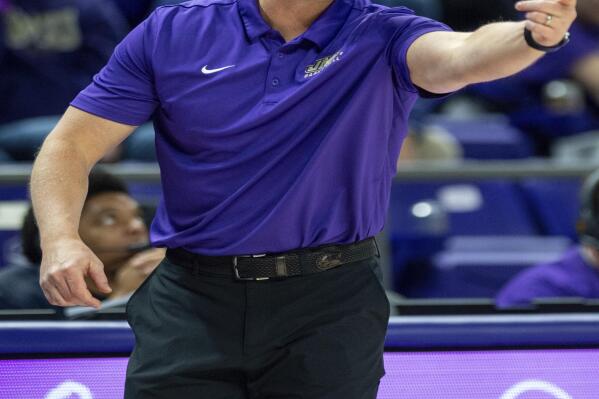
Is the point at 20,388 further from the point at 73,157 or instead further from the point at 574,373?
the point at 574,373

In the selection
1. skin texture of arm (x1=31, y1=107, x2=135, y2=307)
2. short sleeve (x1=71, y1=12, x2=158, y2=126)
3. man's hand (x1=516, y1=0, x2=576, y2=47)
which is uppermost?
A: man's hand (x1=516, y1=0, x2=576, y2=47)

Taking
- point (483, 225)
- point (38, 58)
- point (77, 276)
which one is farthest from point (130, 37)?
point (38, 58)

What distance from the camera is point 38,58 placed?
225 inches

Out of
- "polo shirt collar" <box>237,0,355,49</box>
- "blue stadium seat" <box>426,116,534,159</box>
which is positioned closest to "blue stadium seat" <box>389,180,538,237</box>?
"blue stadium seat" <box>426,116,534,159</box>

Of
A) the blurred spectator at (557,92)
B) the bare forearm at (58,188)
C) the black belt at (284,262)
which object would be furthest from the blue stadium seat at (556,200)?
the bare forearm at (58,188)

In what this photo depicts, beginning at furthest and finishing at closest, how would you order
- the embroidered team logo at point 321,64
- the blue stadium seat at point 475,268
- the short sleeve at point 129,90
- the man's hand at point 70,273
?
the blue stadium seat at point 475,268, the short sleeve at point 129,90, the embroidered team logo at point 321,64, the man's hand at point 70,273

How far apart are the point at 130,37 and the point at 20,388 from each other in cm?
82

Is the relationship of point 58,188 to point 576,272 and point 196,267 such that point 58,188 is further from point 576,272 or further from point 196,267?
point 576,272

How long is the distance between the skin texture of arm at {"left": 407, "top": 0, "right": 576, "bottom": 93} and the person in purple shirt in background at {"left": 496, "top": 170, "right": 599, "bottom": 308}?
6.27 ft

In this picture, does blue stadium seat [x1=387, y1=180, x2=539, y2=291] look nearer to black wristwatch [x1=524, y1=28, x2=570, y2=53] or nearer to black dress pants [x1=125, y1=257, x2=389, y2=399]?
black dress pants [x1=125, y1=257, x2=389, y2=399]

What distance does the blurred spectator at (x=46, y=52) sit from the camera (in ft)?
18.5

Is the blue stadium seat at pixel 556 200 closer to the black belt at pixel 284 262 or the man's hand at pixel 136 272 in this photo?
the man's hand at pixel 136 272

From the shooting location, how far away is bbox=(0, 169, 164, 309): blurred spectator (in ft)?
10.6

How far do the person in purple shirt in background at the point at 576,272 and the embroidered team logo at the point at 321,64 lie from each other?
75.3 inches
